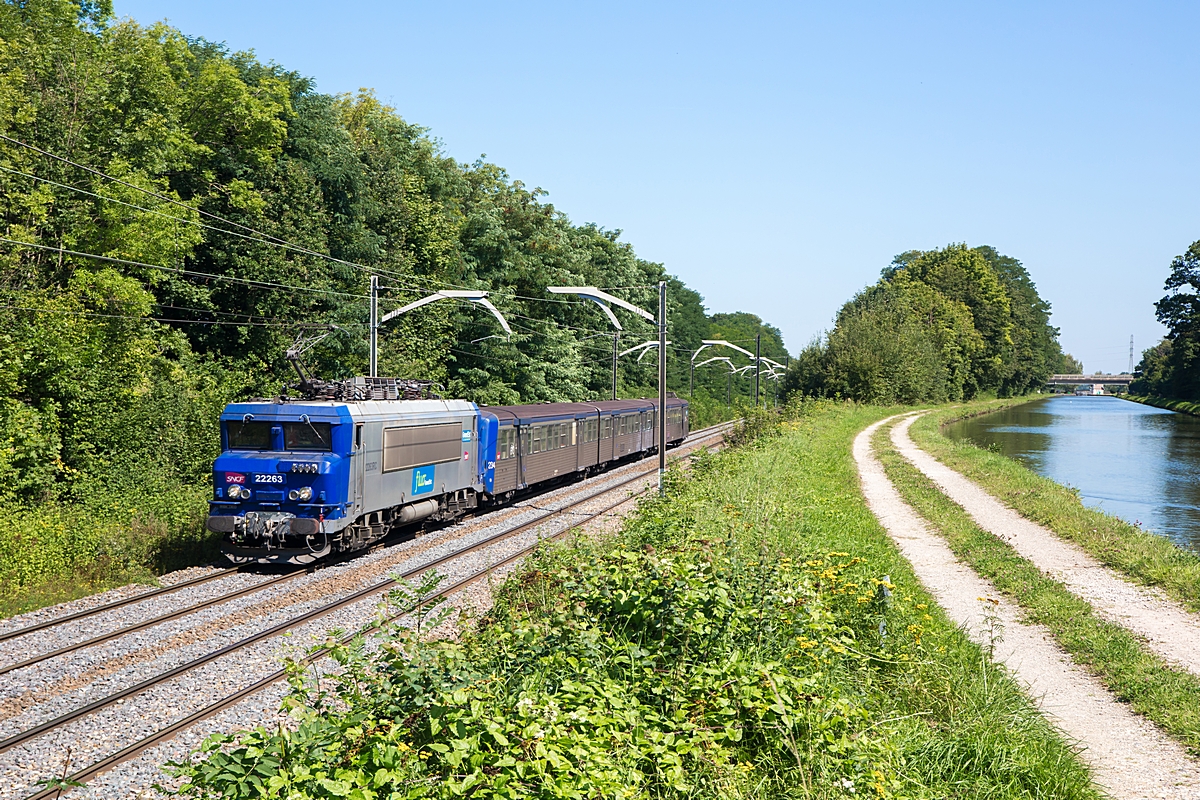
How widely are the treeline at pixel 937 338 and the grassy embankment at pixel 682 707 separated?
167ft

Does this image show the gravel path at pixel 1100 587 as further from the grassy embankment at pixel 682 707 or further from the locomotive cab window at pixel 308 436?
the locomotive cab window at pixel 308 436

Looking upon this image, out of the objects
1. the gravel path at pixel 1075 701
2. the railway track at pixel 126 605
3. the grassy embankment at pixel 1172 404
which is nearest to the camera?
the gravel path at pixel 1075 701

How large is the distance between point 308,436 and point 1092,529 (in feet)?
51.1

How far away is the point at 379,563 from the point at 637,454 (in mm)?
25869

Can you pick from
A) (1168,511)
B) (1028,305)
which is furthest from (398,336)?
(1028,305)

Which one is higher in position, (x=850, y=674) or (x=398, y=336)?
(x=398, y=336)

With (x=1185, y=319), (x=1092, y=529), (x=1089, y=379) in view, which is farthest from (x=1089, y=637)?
(x=1089, y=379)

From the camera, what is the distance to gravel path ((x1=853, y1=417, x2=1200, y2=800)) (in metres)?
7.46

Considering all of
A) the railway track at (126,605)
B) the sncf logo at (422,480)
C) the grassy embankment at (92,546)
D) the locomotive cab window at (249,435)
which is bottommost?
the railway track at (126,605)

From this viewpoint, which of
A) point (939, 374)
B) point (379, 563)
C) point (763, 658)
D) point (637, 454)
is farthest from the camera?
point (939, 374)

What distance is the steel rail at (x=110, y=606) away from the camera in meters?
13.7

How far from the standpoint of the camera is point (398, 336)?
40219 mm

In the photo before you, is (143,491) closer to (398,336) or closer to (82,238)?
(82,238)

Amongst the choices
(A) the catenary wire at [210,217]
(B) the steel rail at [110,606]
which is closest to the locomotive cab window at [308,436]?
(B) the steel rail at [110,606]
